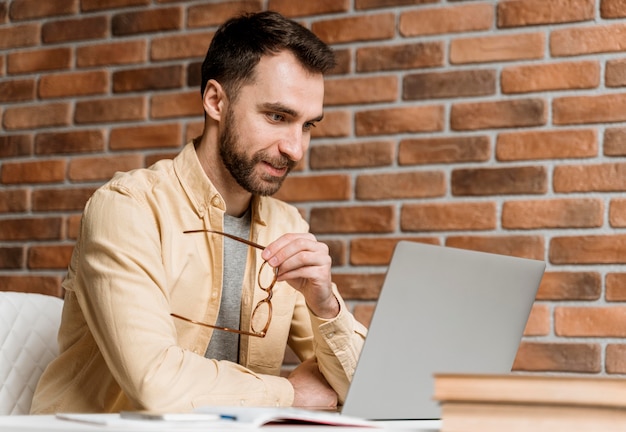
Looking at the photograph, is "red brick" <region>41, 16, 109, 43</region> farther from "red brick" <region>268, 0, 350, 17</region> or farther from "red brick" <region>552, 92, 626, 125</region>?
"red brick" <region>552, 92, 626, 125</region>

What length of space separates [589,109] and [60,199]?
1.55 metres

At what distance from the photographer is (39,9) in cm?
278

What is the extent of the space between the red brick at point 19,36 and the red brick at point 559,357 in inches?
69.5

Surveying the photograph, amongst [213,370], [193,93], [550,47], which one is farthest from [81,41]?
[213,370]

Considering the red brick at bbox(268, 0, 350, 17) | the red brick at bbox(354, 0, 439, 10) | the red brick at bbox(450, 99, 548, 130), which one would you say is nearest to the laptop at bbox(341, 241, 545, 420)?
the red brick at bbox(450, 99, 548, 130)

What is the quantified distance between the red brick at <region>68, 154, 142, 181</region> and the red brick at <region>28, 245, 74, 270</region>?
0.22m

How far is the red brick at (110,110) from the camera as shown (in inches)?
103

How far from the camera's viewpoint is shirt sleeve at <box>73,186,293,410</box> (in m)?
1.44

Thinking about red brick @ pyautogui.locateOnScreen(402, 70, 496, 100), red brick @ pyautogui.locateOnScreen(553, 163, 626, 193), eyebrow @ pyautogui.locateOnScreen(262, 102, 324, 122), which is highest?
red brick @ pyautogui.locateOnScreen(402, 70, 496, 100)

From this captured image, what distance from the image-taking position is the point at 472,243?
7.26ft

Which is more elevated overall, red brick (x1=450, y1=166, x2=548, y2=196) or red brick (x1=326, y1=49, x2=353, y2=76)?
red brick (x1=326, y1=49, x2=353, y2=76)

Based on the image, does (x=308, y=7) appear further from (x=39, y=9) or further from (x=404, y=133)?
(x=39, y=9)

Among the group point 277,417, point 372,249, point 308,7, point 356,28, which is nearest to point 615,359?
point 372,249

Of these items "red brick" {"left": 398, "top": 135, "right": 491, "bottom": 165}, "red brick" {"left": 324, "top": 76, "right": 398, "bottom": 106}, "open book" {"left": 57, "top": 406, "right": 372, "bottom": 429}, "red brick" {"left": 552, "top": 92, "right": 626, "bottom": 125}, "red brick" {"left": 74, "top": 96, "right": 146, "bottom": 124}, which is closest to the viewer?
"open book" {"left": 57, "top": 406, "right": 372, "bottom": 429}
